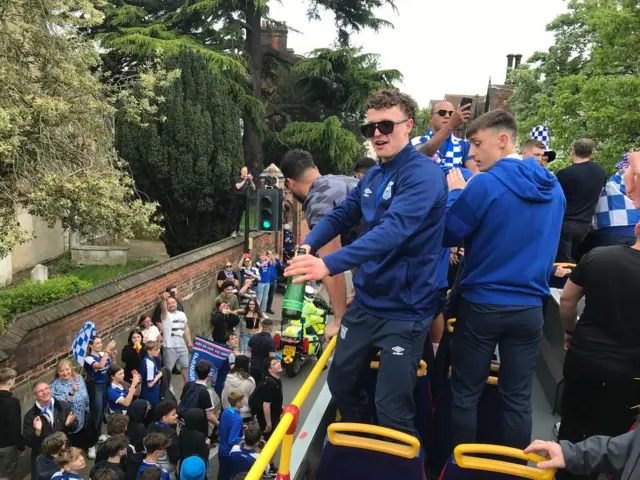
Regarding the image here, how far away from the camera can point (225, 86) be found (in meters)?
17.3

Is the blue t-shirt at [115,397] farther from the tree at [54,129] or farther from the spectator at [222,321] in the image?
the tree at [54,129]

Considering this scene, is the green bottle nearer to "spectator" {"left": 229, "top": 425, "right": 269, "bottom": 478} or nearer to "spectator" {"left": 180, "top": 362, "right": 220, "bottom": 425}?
"spectator" {"left": 229, "top": 425, "right": 269, "bottom": 478}

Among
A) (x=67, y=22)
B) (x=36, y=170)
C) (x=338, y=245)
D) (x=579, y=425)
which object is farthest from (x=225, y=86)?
(x=579, y=425)

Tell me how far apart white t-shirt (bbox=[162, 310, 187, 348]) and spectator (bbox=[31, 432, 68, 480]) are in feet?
12.3

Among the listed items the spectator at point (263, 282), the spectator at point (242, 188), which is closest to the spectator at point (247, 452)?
the spectator at point (263, 282)

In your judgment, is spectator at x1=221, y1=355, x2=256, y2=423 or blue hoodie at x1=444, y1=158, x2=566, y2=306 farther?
spectator at x1=221, y1=355, x2=256, y2=423

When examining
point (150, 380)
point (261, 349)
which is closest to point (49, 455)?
point (150, 380)

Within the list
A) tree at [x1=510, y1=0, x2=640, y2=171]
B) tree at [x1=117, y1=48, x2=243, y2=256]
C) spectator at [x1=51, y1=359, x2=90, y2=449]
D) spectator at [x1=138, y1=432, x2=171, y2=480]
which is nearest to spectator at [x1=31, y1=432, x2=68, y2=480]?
spectator at [x1=138, y1=432, x2=171, y2=480]

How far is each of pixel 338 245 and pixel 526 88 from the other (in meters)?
28.2

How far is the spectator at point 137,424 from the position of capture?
5.50 meters

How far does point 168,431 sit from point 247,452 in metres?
0.83

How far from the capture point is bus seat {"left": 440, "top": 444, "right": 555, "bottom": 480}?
73.6 inches

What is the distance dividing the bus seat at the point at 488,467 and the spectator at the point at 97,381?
5.53m

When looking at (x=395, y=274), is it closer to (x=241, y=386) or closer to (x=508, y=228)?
(x=508, y=228)
